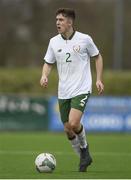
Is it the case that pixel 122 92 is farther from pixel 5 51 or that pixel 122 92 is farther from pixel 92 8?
pixel 92 8

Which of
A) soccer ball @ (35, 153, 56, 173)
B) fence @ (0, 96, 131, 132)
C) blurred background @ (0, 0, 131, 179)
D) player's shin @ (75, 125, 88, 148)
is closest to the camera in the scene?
soccer ball @ (35, 153, 56, 173)

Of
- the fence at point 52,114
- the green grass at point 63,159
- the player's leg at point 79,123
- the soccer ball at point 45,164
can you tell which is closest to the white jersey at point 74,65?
the player's leg at point 79,123

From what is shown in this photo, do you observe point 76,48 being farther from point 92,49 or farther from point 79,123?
point 79,123

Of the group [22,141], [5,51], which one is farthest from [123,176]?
[5,51]

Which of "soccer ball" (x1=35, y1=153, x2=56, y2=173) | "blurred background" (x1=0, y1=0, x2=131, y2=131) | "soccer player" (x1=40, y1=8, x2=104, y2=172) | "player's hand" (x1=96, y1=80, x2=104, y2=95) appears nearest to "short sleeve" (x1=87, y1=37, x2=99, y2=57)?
"soccer player" (x1=40, y1=8, x2=104, y2=172)

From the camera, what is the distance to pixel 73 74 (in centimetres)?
1466

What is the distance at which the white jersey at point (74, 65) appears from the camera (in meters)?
14.7

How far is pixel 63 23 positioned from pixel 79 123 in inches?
65.0

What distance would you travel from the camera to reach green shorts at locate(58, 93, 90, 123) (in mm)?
14547

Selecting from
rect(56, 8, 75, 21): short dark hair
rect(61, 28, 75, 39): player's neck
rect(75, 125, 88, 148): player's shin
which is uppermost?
rect(56, 8, 75, 21): short dark hair

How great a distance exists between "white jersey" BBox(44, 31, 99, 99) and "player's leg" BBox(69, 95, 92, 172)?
0.44ft

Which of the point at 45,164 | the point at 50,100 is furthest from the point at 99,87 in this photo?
the point at 50,100

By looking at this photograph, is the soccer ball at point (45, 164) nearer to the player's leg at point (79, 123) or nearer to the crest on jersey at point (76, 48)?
the player's leg at point (79, 123)

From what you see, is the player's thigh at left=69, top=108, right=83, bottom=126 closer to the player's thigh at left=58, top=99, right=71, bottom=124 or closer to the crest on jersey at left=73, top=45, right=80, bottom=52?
the player's thigh at left=58, top=99, right=71, bottom=124
